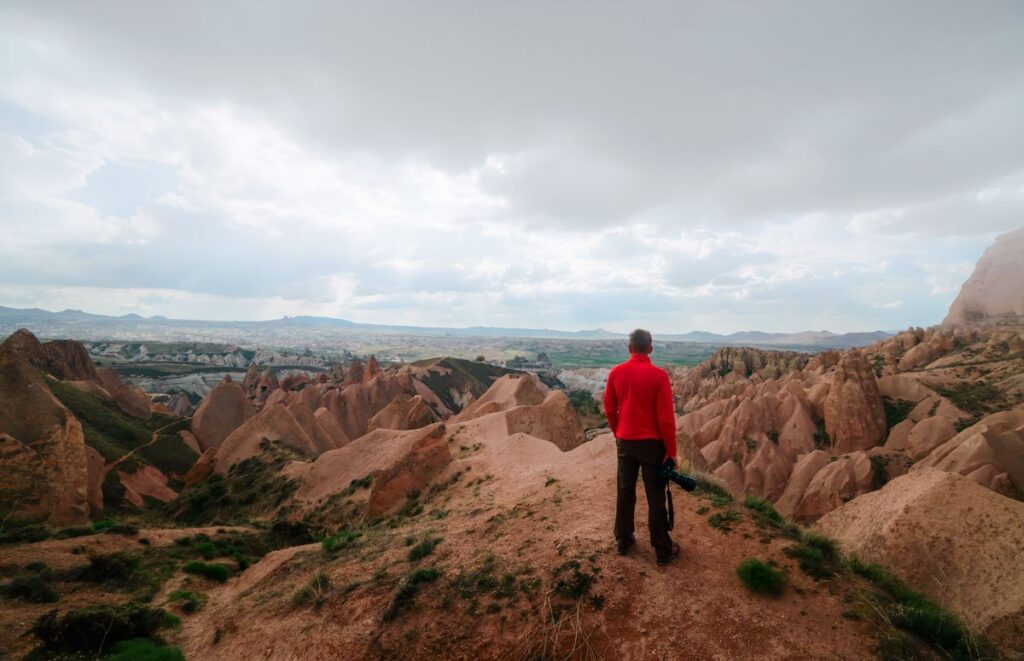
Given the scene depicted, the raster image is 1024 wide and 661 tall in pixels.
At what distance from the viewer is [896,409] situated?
138 ft

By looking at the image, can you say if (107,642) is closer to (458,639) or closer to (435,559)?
(435,559)

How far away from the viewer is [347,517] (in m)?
17.4

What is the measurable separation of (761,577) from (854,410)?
1673 inches

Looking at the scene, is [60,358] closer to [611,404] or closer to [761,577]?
[611,404]

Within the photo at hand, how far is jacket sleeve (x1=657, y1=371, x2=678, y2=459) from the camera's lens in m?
5.98

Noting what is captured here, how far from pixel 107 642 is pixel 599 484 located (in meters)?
8.78

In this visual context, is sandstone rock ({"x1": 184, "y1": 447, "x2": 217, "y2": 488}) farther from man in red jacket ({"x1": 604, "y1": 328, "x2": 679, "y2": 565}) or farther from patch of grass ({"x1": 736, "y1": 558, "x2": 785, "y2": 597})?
patch of grass ({"x1": 736, "y1": 558, "x2": 785, "y2": 597})

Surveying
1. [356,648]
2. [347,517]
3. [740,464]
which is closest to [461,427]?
[347,517]

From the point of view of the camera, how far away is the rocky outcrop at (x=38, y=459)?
18.3 metres

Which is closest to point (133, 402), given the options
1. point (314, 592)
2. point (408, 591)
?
point (314, 592)

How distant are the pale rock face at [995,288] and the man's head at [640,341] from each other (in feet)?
530

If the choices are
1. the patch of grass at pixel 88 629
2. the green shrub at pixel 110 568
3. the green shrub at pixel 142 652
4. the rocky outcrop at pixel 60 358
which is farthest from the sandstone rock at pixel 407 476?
the rocky outcrop at pixel 60 358

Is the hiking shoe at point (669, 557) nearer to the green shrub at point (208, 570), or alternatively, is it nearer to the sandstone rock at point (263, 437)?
the green shrub at point (208, 570)

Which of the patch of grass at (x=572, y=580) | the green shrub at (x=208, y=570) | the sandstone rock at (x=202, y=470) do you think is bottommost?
the sandstone rock at (x=202, y=470)
